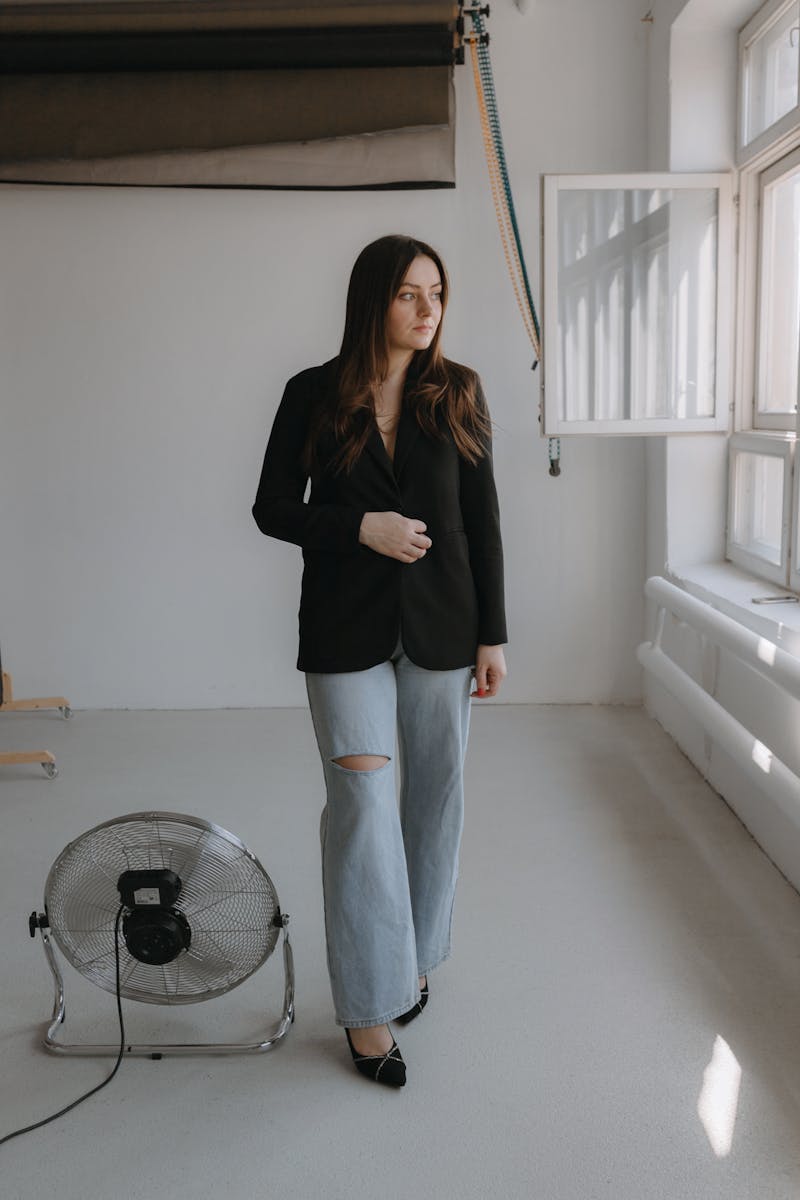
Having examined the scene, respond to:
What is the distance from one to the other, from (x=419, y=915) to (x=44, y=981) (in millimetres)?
844

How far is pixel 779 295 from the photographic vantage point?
3.41m

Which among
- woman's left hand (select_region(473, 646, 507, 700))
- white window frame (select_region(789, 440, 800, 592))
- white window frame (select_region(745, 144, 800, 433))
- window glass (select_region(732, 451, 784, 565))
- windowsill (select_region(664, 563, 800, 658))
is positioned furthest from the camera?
window glass (select_region(732, 451, 784, 565))

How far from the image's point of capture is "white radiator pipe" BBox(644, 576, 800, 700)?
7.64 feet

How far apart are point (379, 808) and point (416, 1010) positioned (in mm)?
528

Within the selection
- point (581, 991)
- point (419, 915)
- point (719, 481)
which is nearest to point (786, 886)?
point (581, 991)

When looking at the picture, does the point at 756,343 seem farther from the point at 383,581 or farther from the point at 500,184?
the point at 383,581

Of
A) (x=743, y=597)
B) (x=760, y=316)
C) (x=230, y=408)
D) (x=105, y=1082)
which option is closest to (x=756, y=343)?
(x=760, y=316)

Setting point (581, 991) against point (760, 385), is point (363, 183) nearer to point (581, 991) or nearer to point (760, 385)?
point (760, 385)

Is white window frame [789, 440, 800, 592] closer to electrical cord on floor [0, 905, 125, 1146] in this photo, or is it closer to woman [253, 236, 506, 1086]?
woman [253, 236, 506, 1086]

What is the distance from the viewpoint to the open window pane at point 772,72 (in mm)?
3129

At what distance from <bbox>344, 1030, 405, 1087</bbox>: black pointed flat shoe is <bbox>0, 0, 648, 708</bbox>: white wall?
2.56m

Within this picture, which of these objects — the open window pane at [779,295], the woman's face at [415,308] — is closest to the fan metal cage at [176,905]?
the woman's face at [415,308]

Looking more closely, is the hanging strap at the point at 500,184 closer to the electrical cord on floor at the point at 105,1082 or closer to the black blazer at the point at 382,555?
the black blazer at the point at 382,555

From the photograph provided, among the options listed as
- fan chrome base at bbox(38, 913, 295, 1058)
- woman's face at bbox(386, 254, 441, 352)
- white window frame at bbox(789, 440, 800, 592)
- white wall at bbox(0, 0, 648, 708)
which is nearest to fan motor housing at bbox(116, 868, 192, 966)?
fan chrome base at bbox(38, 913, 295, 1058)
